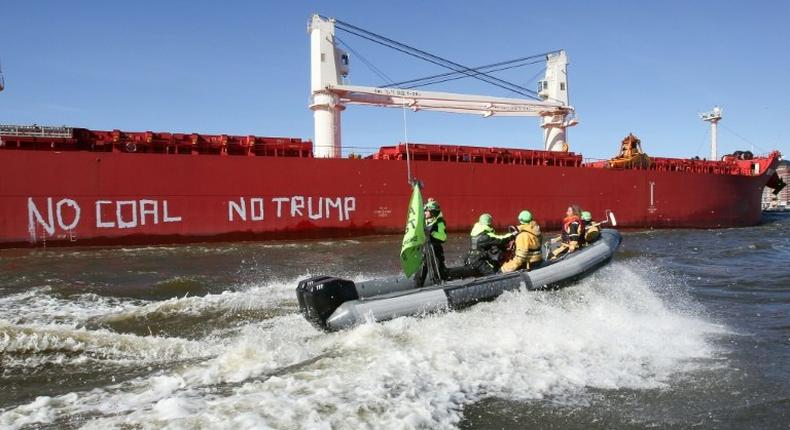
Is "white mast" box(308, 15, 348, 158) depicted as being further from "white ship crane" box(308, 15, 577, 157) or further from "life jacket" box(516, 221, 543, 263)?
"life jacket" box(516, 221, 543, 263)

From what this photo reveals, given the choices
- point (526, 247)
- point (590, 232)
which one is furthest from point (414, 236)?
point (590, 232)

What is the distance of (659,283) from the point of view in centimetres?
993

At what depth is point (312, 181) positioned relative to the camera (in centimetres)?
1834

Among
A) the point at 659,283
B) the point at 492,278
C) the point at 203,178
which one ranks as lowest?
the point at 659,283

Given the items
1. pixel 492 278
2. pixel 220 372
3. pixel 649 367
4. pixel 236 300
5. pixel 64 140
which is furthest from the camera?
pixel 64 140

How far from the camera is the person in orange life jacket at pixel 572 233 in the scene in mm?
8773

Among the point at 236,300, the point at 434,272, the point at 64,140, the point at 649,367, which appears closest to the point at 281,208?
the point at 64,140

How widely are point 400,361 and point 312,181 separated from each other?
46.6 feet

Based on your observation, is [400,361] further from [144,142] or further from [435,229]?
[144,142]

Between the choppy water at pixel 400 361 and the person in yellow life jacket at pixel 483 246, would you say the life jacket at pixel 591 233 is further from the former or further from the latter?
the person in yellow life jacket at pixel 483 246

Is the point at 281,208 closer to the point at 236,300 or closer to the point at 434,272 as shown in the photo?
the point at 236,300

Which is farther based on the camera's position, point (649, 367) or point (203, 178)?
point (203, 178)

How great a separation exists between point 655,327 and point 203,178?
14.1 meters

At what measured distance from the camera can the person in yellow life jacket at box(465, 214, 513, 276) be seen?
7387mm
